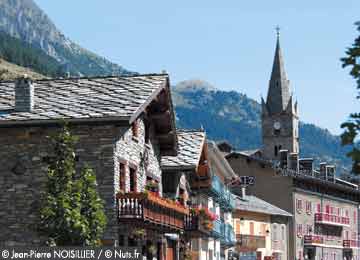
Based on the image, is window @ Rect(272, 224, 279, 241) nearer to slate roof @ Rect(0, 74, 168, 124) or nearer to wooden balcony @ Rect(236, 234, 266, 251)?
wooden balcony @ Rect(236, 234, 266, 251)

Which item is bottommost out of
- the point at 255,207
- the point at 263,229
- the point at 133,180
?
the point at 263,229

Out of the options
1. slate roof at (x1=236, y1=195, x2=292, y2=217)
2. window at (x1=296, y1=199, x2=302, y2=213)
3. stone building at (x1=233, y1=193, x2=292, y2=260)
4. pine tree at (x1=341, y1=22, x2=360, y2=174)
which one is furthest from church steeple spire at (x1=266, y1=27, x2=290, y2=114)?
pine tree at (x1=341, y1=22, x2=360, y2=174)

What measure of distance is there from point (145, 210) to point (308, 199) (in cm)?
7740

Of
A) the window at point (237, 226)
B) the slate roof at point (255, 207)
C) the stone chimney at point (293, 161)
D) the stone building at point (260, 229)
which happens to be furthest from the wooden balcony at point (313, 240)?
the window at point (237, 226)

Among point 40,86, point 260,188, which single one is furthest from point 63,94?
point 260,188

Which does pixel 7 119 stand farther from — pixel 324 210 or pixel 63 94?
pixel 324 210

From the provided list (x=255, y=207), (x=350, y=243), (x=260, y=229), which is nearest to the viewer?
(x=255, y=207)

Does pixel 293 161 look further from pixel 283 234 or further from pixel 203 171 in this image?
pixel 203 171

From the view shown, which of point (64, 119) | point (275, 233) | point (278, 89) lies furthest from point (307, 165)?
point (64, 119)

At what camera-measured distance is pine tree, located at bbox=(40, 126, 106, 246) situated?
3052cm

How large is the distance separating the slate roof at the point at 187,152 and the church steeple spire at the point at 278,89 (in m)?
137

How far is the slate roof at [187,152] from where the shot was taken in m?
47.7

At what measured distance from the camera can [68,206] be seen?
30.5m

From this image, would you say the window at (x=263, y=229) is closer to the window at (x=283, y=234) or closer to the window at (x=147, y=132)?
the window at (x=283, y=234)
